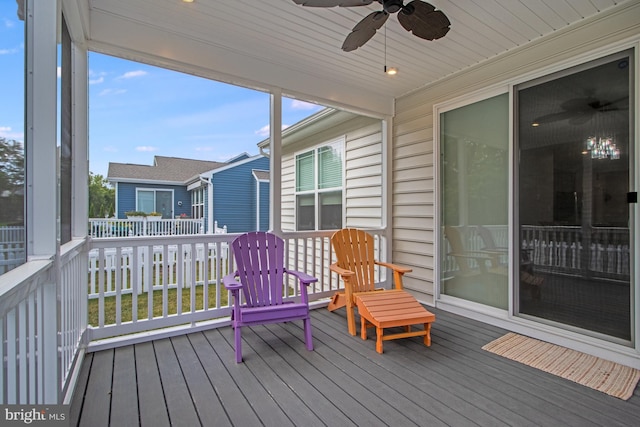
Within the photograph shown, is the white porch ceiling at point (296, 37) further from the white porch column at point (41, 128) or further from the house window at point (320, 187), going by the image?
the house window at point (320, 187)

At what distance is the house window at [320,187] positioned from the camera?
5336 millimetres

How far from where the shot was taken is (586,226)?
269cm

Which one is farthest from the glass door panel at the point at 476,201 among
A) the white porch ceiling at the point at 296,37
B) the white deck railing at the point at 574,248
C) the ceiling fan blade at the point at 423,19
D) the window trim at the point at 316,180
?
the window trim at the point at 316,180

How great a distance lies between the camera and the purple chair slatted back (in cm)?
293

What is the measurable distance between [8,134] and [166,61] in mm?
2095

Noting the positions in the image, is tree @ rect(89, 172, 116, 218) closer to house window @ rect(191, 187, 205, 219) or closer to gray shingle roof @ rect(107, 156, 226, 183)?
gray shingle roof @ rect(107, 156, 226, 183)

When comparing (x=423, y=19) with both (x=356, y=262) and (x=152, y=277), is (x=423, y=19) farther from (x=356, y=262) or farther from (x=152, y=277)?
(x=152, y=277)

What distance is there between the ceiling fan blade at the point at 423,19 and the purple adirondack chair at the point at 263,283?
7.15 feet

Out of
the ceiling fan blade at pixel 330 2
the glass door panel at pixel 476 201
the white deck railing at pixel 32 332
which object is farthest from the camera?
the glass door panel at pixel 476 201

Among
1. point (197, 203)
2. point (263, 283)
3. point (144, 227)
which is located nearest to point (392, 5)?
point (263, 283)

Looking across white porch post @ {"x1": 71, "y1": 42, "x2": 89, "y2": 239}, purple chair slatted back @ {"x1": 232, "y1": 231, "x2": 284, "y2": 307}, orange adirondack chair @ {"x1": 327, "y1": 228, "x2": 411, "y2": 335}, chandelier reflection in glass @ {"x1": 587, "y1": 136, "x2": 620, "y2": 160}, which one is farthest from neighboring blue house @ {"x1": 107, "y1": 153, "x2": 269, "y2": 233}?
chandelier reflection in glass @ {"x1": 587, "y1": 136, "x2": 620, "y2": 160}

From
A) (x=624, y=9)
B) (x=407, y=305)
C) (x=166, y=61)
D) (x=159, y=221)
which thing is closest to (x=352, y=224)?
(x=407, y=305)

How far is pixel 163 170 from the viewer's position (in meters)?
3.08

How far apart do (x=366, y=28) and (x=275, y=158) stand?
176 cm
